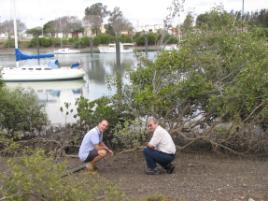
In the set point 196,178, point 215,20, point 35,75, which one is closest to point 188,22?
point 215,20

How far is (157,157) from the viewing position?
9344mm

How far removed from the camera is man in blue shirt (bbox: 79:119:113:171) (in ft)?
31.3

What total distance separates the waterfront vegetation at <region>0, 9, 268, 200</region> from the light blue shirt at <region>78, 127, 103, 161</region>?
0.58 meters

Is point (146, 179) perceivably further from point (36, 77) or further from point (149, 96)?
point (36, 77)

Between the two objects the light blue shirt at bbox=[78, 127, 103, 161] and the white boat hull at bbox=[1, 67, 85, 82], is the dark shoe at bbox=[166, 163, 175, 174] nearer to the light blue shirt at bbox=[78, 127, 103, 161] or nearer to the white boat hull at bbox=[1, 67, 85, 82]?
the light blue shirt at bbox=[78, 127, 103, 161]

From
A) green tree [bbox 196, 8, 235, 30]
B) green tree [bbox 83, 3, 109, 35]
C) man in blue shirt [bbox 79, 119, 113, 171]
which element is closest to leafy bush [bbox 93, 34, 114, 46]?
green tree [bbox 83, 3, 109, 35]


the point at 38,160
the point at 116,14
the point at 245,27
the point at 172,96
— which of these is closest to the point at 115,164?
the point at 172,96

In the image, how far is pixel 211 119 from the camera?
453 inches

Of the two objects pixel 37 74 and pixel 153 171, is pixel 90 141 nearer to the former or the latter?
pixel 153 171

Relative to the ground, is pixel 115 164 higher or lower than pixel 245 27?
lower

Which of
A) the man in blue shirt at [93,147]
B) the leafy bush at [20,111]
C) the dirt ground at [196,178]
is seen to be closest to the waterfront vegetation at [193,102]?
the leafy bush at [20,111]

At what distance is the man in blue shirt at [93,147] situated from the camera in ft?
31.3

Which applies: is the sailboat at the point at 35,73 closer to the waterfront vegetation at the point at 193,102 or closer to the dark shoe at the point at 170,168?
the waterfront vegetation at the point at 193,102

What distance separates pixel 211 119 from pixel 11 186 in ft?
23.1
